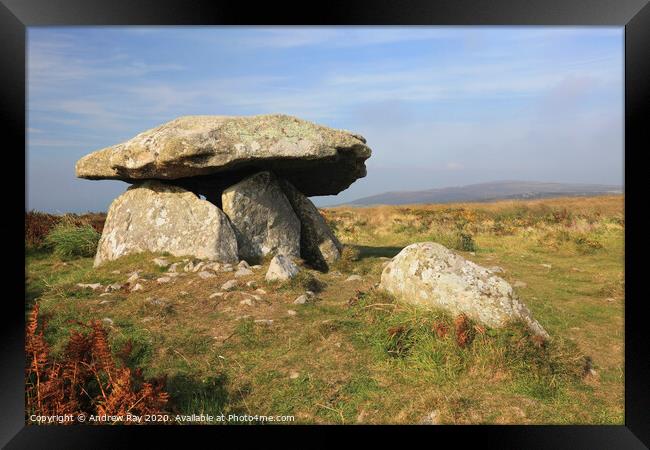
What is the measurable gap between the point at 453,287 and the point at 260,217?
5.97m

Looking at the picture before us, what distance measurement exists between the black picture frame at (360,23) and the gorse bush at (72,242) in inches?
319

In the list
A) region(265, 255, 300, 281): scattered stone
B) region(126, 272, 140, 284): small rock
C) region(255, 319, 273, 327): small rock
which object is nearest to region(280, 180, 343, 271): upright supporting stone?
region(265, 255, 300, 281): scattered stone

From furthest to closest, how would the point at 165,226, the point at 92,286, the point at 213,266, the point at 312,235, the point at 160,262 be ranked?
the point at 312,235 < the point at 165,226 < the point at 160,262 < the point at 213,266 < the point at 92,286

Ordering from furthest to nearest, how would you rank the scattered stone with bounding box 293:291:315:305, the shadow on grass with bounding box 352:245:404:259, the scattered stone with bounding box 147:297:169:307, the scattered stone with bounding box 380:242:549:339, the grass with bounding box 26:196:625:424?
the shadow on grass with bounding box 352:245:404:259 → the scattered stone with bounding box 293:291:315:305 → the scattered stone with bounding box 147:297:169:307 → the scattered stone with bounding box 380:242:549:339 → the grass with bounding box 26:196:625:424

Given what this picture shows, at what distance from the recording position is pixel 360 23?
576 cm

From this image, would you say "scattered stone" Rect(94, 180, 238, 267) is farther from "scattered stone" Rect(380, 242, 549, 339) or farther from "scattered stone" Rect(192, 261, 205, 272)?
"scattered stone" Rect(380, 242, 549, 339)

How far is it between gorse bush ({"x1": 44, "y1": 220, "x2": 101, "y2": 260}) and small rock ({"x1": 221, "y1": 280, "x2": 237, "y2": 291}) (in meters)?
6.18

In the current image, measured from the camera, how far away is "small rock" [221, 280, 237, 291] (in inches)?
356

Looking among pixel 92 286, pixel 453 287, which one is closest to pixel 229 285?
pixel 92 286

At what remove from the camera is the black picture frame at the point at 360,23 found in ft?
18.1

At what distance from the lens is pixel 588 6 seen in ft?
18.6

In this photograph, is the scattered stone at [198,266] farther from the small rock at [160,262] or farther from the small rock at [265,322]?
the small rock at [265,322]

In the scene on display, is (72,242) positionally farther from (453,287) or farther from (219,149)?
(453,287)

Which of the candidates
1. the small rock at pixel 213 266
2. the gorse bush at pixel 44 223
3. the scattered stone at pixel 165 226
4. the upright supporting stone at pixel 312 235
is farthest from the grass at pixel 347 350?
the gorse bush at pixel 44 223
